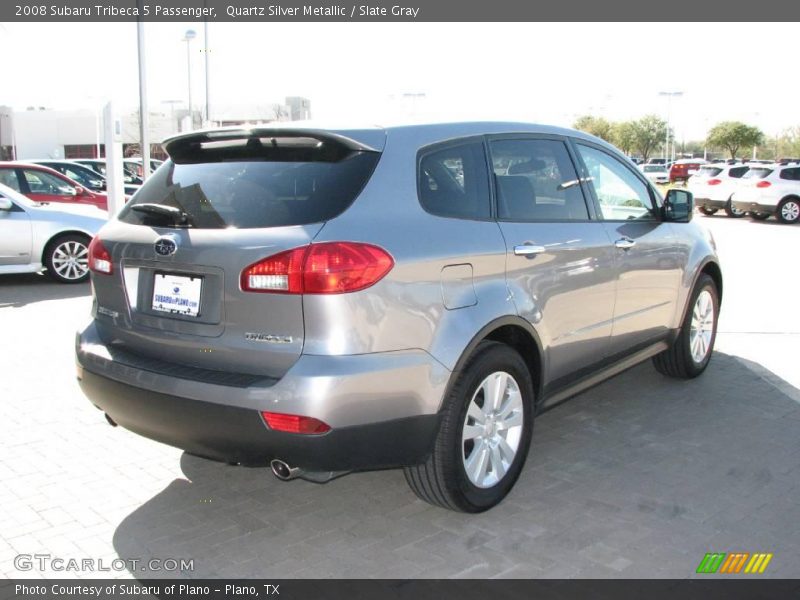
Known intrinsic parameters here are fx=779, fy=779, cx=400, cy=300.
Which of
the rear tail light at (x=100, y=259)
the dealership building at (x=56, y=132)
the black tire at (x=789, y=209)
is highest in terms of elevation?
the dealership building at (x=56, y=132)

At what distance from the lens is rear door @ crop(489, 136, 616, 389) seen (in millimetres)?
3852

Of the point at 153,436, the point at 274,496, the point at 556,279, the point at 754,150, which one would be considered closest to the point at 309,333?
the point at 153,436

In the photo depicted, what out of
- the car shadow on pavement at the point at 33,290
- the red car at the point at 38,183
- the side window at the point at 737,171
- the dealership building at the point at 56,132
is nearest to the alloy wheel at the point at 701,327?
the car shadow on pavement at the point at 33,290

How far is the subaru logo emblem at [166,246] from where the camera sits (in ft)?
10.7

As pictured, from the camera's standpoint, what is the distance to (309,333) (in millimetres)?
2984

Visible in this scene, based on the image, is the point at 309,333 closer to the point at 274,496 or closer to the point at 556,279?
the point at 274,496

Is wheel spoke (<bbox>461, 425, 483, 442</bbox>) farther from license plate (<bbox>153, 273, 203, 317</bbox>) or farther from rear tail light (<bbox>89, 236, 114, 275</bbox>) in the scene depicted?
rear tail light (<bbox>89, 236, 114, 275</bbox>)

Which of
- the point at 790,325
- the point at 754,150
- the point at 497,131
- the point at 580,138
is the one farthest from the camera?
the point at 754,150

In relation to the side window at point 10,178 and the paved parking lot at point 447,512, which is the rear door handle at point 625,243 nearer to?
the paved parking lot at point 447,512

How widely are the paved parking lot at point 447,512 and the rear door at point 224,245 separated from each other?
2.79 ft

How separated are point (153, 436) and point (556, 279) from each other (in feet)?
6.94

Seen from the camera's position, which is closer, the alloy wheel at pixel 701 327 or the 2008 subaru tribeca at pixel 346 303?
the 2008 subaru tribeca at pixel 346 303

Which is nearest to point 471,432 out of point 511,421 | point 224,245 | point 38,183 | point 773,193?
point 511,421

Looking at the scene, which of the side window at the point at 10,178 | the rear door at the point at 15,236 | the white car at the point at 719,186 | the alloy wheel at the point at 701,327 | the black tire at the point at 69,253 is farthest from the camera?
the white car at the point at 719,186
